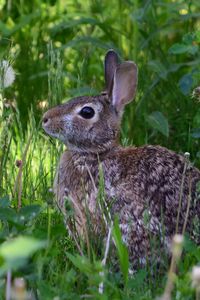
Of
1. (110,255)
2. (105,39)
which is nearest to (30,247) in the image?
(110,255)

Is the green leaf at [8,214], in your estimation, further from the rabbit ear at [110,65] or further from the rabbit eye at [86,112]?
the rabbit ear at [110,65]

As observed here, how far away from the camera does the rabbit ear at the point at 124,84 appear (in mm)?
5137

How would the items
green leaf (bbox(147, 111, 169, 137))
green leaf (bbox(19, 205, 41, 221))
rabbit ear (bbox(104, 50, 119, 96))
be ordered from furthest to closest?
Answer: green leaf (bbox(147, 111, 169, 137)) → rabbit ear (bbox(104, 50, 119, 96)) → green leaf (bbox(19, 205, 41, 221))

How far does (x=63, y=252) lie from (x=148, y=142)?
6.47ft

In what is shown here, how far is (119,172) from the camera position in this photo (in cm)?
465

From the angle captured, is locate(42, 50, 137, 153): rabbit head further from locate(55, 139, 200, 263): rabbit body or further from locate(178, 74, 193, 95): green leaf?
locate(178, 74, 193, 95): green leaf

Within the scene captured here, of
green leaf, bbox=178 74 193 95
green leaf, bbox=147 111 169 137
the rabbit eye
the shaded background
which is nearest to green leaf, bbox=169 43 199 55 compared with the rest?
the shaded background

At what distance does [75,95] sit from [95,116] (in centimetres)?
65

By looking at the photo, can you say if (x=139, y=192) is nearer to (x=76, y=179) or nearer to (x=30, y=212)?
(x=76, y=179)

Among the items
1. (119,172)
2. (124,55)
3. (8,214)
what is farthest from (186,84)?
(8,214)

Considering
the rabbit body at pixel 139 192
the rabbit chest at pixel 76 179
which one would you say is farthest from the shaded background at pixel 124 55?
the rabbit body at pixel 139 192

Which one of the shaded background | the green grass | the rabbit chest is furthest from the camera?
the shaded background

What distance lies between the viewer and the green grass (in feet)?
11.5

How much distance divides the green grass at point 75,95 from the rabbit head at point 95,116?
0.34 feet
